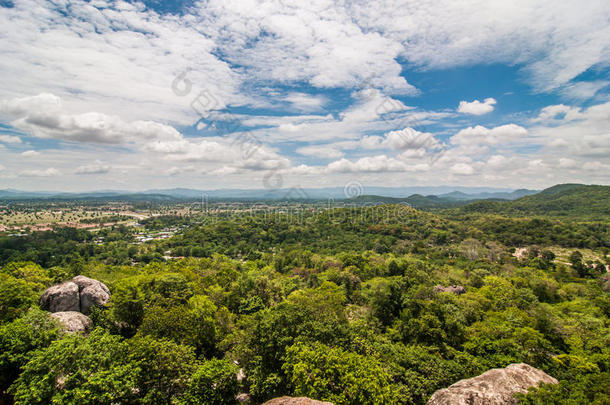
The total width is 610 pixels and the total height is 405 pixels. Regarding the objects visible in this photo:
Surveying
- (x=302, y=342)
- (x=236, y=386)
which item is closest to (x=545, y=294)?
(x=302, y=342)

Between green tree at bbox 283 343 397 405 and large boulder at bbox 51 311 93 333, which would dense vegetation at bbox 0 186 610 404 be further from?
large boulder at bbox 51 311 93 333

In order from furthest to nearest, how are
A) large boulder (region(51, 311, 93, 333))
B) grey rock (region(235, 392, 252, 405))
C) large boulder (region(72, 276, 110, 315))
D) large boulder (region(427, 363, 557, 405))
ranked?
large boulder (region(72, 276, 110, 315)) < large boulder (region(51, 311, 93, 333)) < grey rock (region(235, 392, 252, 405)) < large boulder (region(427, 363, 557, 405))

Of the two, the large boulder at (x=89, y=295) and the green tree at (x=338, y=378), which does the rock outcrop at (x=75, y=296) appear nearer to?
the large boulder at (x=89, y=295)

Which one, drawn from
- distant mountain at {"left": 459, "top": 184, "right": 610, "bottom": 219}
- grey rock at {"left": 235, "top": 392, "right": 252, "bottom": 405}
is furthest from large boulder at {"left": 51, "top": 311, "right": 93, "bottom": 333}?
distant mountain at {"left": 459, "top": 184, "right": 610, "bottom": 219}

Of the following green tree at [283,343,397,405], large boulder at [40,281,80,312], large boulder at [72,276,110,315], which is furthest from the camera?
large boulder at [72,276,110,315]

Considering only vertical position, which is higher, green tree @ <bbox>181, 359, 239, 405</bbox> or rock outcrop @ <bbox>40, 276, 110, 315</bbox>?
rock outcrop @ <bbox>40, 276, 110, 315</bbox>

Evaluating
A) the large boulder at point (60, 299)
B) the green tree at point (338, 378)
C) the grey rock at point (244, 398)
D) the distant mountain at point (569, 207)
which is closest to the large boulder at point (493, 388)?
the green tree at point (338, 378)

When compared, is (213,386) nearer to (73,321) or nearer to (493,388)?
(73,321)
